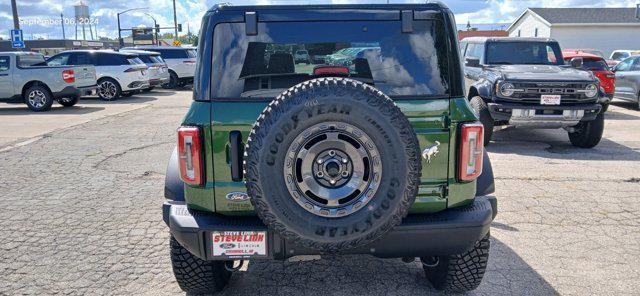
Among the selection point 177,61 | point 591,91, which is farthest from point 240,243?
point 177,61

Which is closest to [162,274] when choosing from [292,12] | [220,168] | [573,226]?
[220,168]

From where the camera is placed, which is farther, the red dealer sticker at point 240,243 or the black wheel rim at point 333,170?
the red dealer sticker at point 240,243

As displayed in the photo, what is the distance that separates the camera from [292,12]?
289 centimetres

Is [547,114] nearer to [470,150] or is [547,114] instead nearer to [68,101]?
[470,150]

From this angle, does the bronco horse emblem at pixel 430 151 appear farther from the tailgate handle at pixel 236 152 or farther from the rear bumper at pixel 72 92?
the rear bumper at pixel 72 92

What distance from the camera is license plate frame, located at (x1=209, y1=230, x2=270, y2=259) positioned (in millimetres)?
2736

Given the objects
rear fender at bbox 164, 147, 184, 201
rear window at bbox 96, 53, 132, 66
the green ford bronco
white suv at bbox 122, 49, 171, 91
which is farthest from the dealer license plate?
white suv at bbox 122, 49, 171, 91

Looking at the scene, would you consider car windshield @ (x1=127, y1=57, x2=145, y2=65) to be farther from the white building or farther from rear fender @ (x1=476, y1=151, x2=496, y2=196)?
the white building

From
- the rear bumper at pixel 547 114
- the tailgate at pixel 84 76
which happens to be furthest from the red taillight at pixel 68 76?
the rear bumper at pixel 547 114

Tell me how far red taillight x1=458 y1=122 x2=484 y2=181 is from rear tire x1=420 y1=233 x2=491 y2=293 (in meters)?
0.56

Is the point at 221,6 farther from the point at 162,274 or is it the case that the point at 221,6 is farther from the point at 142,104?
the point at 142,104

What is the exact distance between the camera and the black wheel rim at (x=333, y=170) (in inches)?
98.7

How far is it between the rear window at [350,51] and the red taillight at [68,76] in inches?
519

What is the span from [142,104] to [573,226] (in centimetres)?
1419
